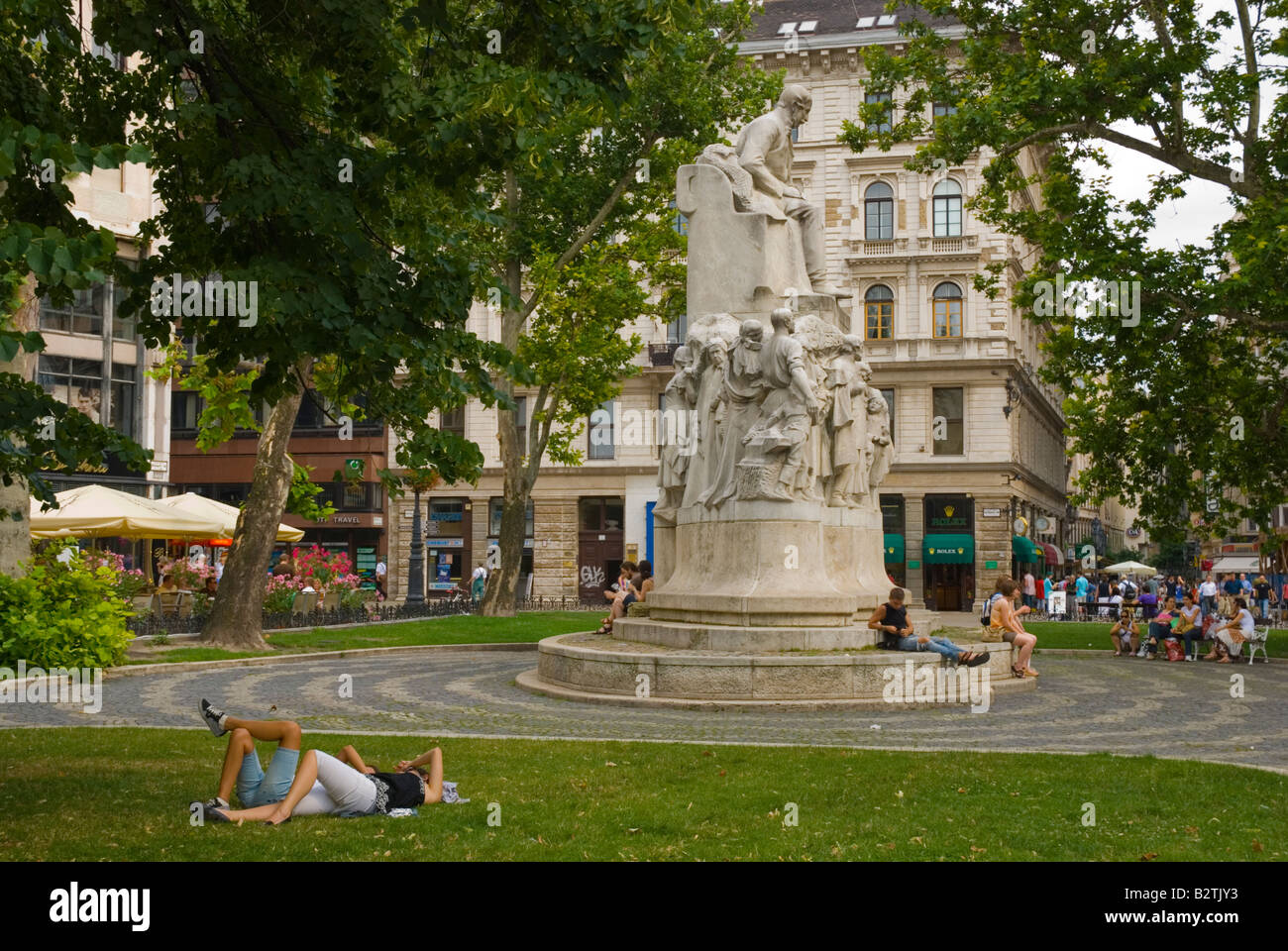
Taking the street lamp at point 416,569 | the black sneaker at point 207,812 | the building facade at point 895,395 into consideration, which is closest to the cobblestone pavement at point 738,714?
the black sneaker at point 207,812

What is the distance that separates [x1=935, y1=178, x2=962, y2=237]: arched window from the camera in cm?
4844

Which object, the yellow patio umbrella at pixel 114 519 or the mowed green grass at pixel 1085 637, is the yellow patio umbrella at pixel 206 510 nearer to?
the yellow patio umbrella at pixel 114 519

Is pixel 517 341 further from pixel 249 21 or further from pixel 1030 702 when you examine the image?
pixel 249 21

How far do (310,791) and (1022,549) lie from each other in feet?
138

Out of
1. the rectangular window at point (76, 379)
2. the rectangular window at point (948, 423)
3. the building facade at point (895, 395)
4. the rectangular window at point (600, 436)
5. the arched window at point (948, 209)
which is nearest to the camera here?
the rectangular window at point (76, 379)

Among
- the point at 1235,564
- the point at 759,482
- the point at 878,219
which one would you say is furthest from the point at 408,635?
the point at 1235,564

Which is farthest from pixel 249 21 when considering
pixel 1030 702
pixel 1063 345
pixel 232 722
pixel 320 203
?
pixel 1063 345

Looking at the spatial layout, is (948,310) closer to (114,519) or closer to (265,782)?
(114,519)

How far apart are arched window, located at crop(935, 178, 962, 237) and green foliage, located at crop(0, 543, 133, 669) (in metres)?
37.2

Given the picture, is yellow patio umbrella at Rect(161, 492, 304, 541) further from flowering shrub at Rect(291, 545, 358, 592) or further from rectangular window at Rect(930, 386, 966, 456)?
rectangular window at Rect(930, 386, 966, 456)

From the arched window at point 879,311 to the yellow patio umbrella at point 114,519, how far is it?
95.4 ft

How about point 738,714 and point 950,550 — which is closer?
point 738,714

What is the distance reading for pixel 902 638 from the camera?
14375mm

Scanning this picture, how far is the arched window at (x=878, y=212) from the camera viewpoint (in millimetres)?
49562
